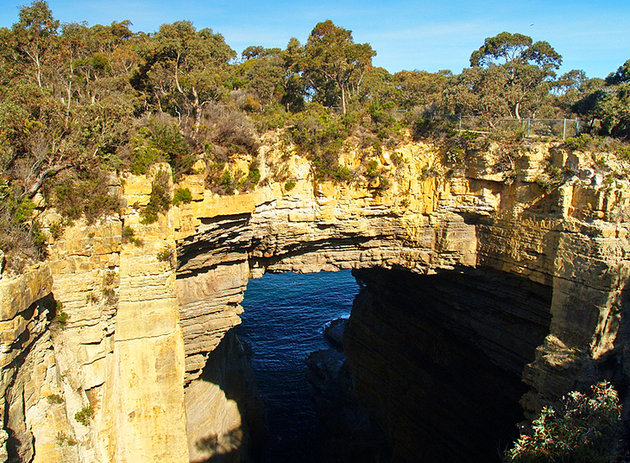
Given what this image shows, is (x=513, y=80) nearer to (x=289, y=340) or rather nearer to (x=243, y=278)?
(x=243, y=278)

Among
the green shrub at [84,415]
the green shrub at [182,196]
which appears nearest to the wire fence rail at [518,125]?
the green shrub at [182,196]

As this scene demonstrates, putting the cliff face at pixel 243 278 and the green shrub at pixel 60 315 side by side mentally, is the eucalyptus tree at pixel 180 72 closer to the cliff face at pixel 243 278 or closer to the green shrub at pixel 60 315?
the cliff face at pixel 243 278

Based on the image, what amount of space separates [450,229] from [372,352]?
9.24 m

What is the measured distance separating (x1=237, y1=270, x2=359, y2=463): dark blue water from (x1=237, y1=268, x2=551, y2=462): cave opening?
104mm

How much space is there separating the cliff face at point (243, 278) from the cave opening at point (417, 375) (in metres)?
0.19

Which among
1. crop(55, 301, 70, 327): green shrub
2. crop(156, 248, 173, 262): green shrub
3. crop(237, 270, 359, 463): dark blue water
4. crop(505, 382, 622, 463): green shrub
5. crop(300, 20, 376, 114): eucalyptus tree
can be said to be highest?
crop(300, 20, 376, 114): eucalyptus tree

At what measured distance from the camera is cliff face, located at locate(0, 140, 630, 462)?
9445 mm

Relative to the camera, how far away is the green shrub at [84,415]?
31.6ft

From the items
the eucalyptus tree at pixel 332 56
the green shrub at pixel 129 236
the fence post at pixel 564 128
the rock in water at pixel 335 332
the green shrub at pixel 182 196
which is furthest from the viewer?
the rock in water at pixel 335 332

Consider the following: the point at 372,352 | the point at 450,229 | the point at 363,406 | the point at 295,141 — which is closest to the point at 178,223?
the point at 295,141

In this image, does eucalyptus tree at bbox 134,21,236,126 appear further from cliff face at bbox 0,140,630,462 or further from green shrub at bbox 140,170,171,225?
green shrub at bbox 140,170,171,225

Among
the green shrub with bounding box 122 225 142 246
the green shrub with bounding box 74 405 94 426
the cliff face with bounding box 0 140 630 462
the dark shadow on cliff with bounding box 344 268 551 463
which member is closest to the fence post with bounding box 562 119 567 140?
the cliff face with bounding box 0 140 630 462

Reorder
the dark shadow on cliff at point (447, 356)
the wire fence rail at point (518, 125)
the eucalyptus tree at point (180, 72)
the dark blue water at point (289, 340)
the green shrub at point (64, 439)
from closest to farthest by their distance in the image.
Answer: the green shrub at point (64, 439), the eucalyptus tree at point (180, 72), the wire fence rail at point (518, 125), the dark shadow on cliff at point (447, 356), the dark blue water at point (289, 340)

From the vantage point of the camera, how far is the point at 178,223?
36.4ft
